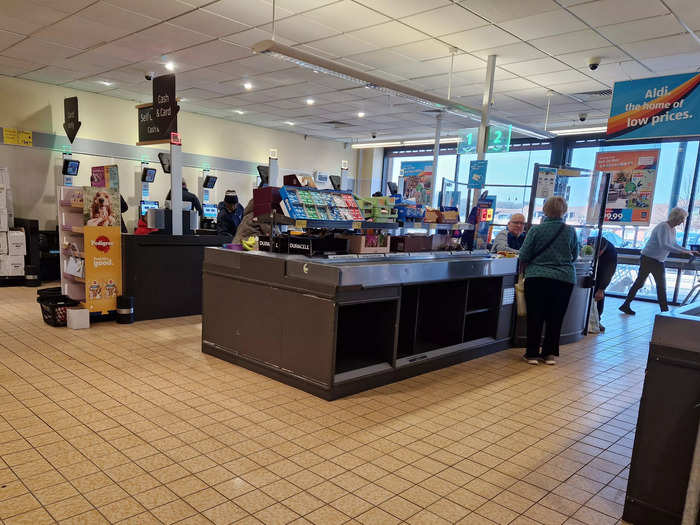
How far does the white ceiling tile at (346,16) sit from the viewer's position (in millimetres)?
4938

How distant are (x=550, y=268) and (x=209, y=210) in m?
8.51

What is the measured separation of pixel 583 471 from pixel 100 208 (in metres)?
5.65

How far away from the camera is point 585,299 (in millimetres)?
6414

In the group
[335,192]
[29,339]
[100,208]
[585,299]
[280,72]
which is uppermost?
[280,72]

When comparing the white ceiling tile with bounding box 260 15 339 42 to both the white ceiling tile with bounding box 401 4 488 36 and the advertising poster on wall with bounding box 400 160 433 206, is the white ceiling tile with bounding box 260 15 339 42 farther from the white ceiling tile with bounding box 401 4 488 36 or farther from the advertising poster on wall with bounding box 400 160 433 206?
the advertising poster on wall with bounding box 400 160 433 206

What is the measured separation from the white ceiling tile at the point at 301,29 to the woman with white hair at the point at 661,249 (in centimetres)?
607

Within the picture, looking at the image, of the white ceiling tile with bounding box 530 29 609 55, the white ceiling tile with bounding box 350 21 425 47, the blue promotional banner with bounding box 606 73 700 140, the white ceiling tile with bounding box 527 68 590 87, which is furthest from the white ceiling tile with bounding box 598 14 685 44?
the white ceiling tile with bounding box 350 21 425 47

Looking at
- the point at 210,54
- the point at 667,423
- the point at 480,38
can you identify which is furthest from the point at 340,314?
the point at 210,54

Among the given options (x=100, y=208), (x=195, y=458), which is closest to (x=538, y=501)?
(x=195, y=458)

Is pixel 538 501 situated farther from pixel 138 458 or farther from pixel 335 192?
pixel 335 192

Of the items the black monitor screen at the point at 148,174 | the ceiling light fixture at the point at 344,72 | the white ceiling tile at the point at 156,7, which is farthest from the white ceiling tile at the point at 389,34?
the black monitor screen at the point at 148,174

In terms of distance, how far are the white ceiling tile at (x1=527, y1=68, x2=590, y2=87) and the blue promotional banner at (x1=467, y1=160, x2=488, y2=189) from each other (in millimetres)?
1466

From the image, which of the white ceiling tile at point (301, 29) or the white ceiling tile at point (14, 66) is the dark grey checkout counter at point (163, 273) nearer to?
the white ceiling tile at point (301, 29)

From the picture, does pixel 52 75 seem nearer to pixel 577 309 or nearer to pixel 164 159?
pixel 164 159
